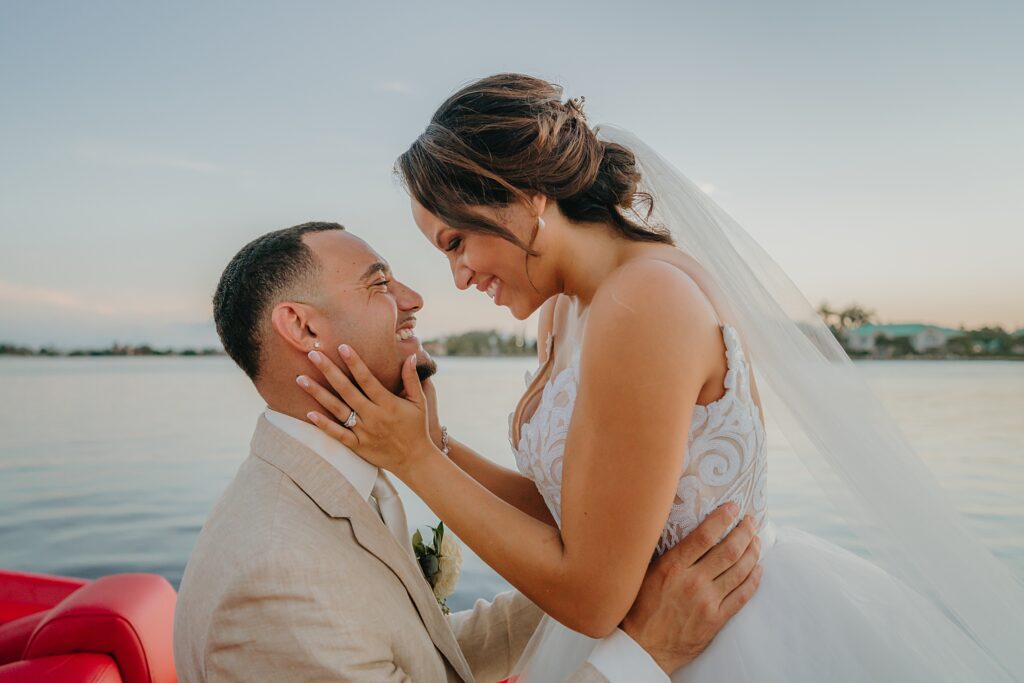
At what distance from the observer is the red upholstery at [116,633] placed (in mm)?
1807

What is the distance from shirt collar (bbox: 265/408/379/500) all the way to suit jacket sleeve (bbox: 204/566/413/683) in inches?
12.6

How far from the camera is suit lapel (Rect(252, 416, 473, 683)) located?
1.70 metres

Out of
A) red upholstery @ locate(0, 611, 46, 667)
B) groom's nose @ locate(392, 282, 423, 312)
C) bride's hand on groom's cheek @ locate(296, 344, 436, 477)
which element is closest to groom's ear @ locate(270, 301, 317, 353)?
bride's hand on groom's cheek @ locate(296, 344, 436, 477)

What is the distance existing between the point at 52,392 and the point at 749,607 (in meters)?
23.6

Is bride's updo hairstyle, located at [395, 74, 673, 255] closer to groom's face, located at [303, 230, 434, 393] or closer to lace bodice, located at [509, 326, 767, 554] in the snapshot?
groom's face, located at [303, 230, 434, 393]

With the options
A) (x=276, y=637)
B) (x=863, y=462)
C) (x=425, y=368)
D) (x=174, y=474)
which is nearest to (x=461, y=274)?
(x=425, y=368)

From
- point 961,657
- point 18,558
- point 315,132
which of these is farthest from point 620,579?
point 315,132

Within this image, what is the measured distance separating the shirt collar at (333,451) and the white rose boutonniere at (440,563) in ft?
1.62

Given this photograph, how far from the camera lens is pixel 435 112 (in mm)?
1899

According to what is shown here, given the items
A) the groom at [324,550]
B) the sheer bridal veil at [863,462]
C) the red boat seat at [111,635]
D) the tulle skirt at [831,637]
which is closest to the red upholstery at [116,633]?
the red boat seat at [111,635]

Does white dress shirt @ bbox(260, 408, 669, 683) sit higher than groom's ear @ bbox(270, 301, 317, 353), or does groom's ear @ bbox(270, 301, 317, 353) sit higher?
groom's ear @ bbox(270, 301, 317, 353)

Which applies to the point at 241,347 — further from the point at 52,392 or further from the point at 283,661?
the point at 52,392

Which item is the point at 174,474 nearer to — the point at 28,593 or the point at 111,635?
the point at 28,593

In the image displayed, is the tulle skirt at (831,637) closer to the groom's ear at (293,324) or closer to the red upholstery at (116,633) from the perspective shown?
the groom's ear at (293,324)
